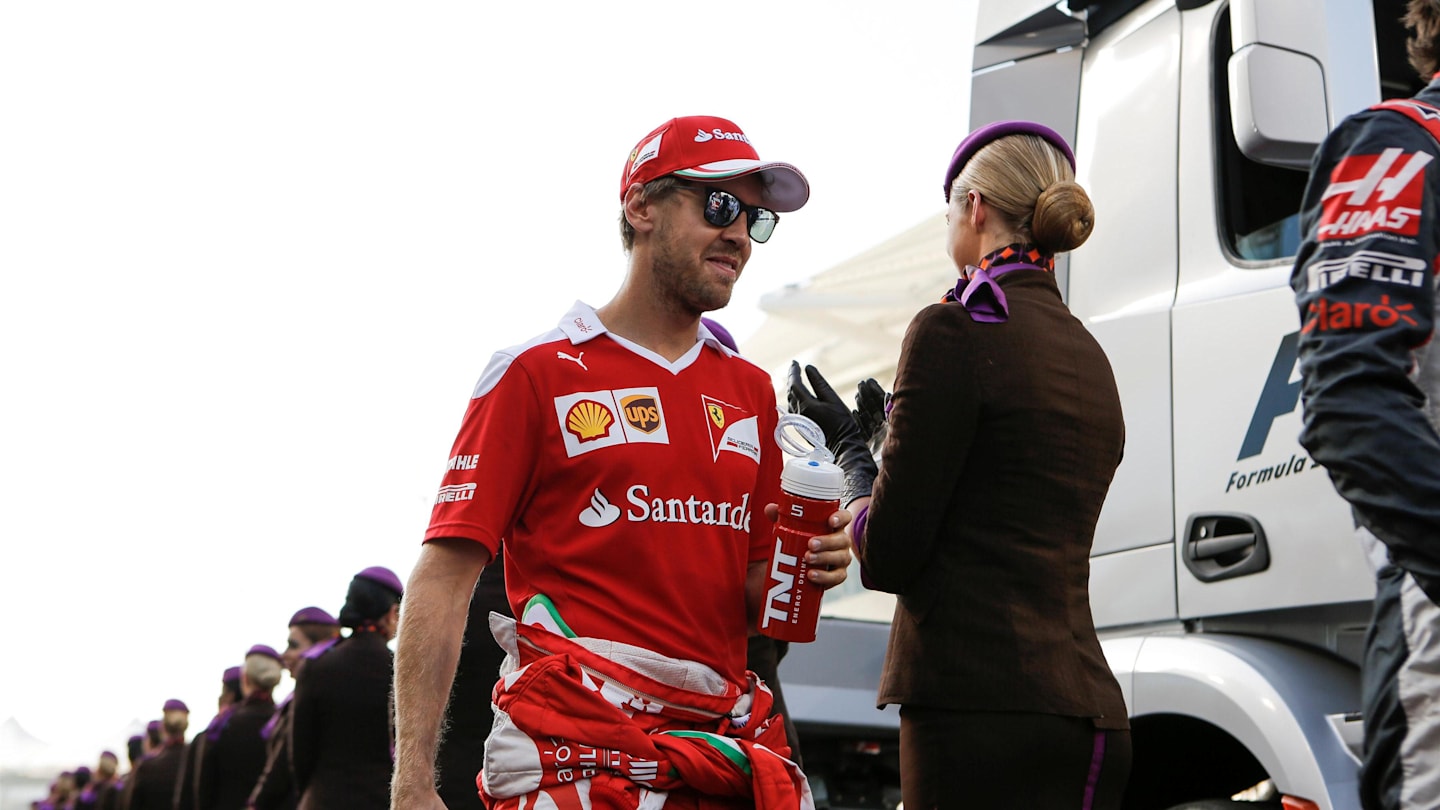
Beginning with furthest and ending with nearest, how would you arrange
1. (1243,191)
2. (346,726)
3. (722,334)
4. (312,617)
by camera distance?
(312,617) → (346,726) → (1243,191) → (722,334)

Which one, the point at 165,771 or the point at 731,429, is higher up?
the point at 731,429

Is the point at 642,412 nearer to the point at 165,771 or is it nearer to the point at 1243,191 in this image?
the point at 1243,191

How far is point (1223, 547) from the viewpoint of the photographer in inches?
133

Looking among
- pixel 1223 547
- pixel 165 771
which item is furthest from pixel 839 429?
pixel 165 771

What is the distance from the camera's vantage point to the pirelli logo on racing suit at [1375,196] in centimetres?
209

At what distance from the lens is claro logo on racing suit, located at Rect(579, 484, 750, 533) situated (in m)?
2.51

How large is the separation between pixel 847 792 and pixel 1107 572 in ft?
19.3

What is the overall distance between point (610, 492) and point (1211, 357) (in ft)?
5.60

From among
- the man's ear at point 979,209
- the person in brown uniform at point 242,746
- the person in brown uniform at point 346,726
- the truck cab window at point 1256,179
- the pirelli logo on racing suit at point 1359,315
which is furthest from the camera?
the person in brown uniform at point 242,746

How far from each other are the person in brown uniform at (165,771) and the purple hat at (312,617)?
246 inches

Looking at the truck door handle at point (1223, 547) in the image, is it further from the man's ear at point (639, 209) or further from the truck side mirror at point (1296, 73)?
the man's ear at point (639, 209)

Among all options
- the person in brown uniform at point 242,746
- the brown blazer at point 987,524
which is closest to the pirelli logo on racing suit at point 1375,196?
the brown blazer at point 987,524

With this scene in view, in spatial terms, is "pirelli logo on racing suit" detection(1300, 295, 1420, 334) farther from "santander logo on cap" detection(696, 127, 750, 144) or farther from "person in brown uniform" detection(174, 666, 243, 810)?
"person in brown uniform" detection(174, 666, 243, 810)

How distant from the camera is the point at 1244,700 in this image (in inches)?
126
